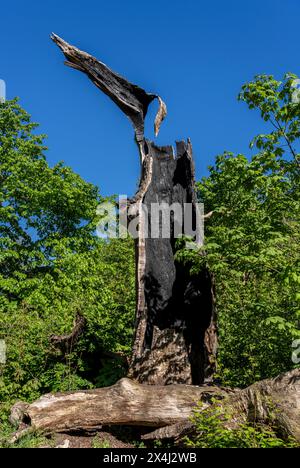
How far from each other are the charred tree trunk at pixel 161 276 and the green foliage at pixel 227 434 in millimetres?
2352

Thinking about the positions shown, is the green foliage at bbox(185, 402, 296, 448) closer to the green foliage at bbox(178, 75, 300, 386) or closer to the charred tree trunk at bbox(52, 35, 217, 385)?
the green foliage at bbox(178, 75, 300, 386)

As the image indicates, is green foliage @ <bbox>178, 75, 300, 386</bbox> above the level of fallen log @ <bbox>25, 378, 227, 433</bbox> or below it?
above

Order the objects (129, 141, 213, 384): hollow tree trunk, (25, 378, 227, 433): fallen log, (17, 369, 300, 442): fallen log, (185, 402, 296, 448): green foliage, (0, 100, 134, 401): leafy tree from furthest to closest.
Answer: (0, 100, 134, 401): leafy tree
(129, 141, 213, 384): hollow tree trunk
(25, 378, 227, 433): fallen log
(17, 369, 300, 442): fallen log
(185, 402, 296, 448): green foliage

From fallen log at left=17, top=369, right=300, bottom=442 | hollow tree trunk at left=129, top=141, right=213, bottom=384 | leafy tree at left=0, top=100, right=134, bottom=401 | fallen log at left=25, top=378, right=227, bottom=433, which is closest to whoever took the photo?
fallen log at left=17, top=369, right=300, bottom=442

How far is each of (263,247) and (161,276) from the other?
8.08ft

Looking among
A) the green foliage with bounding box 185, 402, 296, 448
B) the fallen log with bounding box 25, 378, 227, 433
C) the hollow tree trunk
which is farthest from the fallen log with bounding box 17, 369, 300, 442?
the hollow tree trunk

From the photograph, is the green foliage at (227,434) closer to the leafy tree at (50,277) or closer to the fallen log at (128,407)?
the fallen log at (128,407)

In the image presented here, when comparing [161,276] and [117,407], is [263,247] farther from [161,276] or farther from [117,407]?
[117,407]

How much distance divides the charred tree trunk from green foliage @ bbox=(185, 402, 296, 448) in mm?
2352

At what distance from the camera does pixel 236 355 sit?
396 inches

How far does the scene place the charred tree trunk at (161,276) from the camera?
8953 mm

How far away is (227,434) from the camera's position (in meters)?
5.46

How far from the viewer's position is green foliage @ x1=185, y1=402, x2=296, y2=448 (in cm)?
543

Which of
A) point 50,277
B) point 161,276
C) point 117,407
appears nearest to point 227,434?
point 117,407
